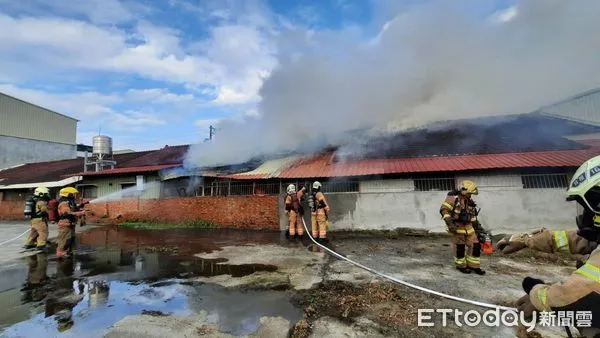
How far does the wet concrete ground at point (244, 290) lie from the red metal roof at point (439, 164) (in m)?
3.06

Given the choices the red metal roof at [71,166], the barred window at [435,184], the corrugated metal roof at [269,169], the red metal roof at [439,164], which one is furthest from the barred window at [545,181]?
the red metal roof at [71,166]

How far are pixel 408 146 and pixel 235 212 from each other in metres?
7.90

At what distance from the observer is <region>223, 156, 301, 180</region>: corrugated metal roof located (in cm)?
1228

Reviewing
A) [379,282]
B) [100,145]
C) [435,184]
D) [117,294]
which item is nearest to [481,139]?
[435,184]

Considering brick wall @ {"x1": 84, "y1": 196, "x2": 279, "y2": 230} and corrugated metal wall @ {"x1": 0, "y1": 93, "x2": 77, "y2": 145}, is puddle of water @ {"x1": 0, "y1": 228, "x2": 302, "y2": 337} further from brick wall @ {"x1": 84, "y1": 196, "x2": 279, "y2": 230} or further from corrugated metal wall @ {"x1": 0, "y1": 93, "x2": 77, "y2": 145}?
corrugated metal wall @ {"x1": 0, "y1": 93, "x2": 77, "y2": 145}

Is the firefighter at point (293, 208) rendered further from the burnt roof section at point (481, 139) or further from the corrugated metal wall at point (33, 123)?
the corrugated metal wall at point (33, 123)

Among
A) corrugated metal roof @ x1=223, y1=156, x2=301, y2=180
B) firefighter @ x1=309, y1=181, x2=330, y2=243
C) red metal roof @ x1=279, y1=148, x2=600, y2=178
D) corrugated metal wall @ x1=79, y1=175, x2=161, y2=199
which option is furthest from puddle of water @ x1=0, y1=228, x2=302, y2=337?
corrugated metal wall @ x1=79, y1=175, x2=161, y2=199

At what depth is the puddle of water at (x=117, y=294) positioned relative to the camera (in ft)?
12.4

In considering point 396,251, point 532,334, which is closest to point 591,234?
point 532,334

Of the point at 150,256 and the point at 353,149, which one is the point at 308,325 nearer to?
the point at 150,256

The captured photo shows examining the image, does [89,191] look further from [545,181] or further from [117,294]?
[545,181]

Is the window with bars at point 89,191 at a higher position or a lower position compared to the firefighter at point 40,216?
higher

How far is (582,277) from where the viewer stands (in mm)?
1505

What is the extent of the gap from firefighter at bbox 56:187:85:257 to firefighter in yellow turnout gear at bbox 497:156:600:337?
9.14 m
